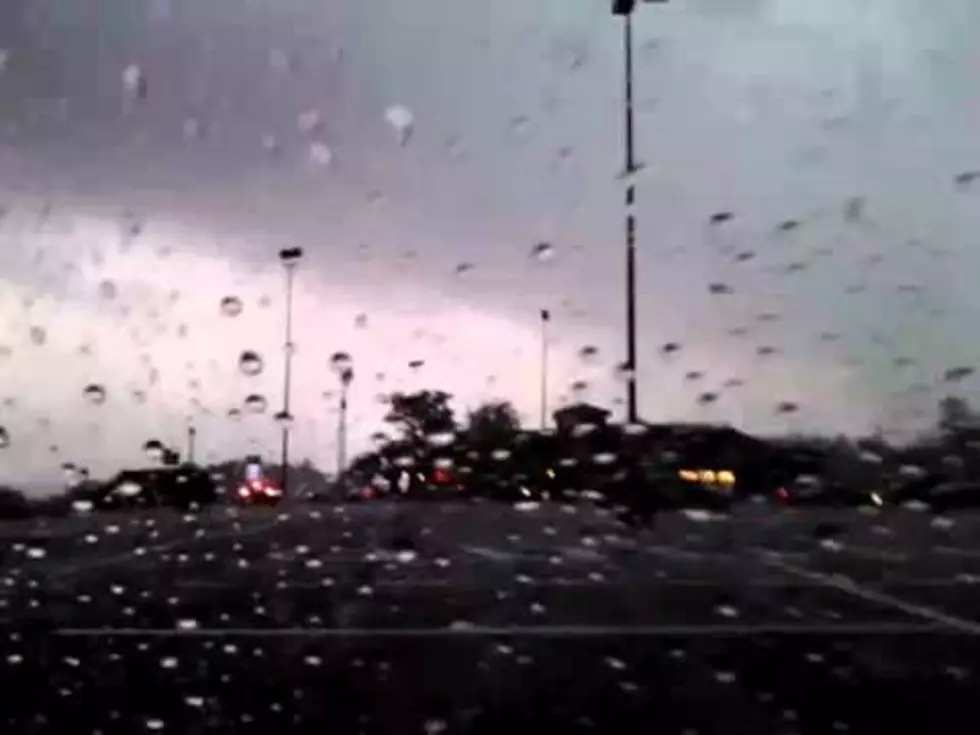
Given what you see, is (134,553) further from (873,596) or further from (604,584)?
(873,596)

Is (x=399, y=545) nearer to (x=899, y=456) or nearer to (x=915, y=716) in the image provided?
(x=899, y=456)

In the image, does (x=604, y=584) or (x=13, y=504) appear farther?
(x=13, y=504)

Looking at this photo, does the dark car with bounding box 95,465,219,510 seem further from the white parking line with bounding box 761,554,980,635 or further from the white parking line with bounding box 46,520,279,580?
the white parking line with bounding box 761,554,980,635

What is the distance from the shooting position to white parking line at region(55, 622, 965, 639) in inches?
401

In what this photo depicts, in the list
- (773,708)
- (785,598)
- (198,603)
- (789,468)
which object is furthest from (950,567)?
(773,708)

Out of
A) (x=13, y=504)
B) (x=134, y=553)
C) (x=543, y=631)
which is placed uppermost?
(x=13, y=504)

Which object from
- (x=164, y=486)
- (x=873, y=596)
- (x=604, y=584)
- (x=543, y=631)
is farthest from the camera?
(x=164, y=486)

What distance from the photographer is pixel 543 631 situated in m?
10.4

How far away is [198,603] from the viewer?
11922mm

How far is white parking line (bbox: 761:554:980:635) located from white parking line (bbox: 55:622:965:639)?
214 mm

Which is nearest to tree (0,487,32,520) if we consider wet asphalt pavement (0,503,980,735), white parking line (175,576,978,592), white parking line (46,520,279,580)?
wet asphalt pavement (0,503,980,735)

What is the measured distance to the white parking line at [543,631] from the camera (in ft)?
33.4

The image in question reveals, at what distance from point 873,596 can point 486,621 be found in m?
3.56

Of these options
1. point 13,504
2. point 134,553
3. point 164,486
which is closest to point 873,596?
point 164,486
